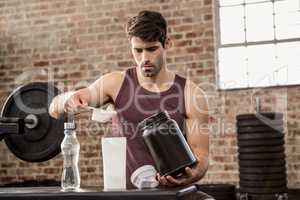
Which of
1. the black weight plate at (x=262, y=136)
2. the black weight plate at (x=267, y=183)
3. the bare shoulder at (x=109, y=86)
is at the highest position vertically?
the bare shoulder at (x=109, y=86)

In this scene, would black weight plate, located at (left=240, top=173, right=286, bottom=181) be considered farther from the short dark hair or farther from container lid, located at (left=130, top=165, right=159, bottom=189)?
container lid, located at (left=130, top=165, right=159, bottom=189)

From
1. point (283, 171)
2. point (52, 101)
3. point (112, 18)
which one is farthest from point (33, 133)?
point (112, 18)

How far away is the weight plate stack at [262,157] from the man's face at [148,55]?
89.5 inches

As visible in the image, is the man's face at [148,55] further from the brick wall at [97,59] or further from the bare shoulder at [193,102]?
the brick wall at [97,59]

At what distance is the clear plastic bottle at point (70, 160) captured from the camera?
5.18ft

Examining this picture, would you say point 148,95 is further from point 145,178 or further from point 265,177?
point 265,177

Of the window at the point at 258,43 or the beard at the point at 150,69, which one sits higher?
the window at the point at 258,43

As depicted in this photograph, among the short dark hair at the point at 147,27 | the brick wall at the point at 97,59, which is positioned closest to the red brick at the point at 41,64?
the brick wall at the point at 97,59

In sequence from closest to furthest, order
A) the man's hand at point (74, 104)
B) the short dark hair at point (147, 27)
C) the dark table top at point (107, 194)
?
the dark table top at point (107, 194)
the man's hand at point (74, 104)
the short dark hair at point (147, 27)

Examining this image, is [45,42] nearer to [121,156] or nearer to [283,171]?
[283,171]

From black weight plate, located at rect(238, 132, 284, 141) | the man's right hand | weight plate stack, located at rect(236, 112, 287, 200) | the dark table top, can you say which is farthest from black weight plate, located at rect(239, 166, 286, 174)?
the dark table top

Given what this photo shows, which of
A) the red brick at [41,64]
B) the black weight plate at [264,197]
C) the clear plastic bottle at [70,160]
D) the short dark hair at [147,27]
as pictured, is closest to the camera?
the clear plastic bottle at [70,160]

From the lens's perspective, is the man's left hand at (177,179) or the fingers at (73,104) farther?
the fingers at (73,104)

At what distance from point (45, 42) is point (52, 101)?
3712mm
